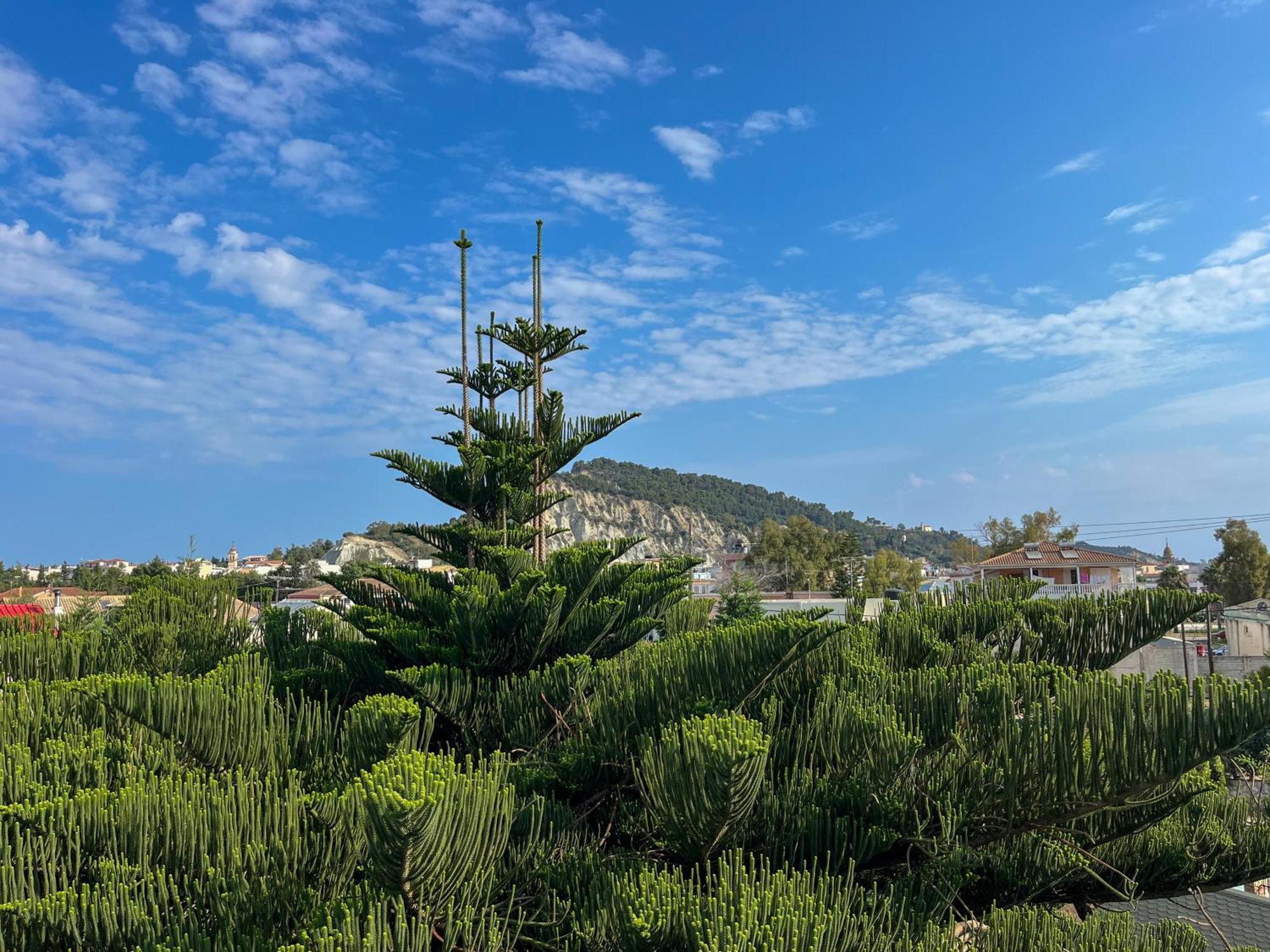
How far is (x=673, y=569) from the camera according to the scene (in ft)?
11.9

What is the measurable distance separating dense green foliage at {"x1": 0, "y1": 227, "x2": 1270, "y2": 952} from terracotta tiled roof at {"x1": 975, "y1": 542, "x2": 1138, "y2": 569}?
31.2m

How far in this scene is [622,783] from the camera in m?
2.71

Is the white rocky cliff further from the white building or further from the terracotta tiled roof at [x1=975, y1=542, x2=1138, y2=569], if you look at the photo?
the white building

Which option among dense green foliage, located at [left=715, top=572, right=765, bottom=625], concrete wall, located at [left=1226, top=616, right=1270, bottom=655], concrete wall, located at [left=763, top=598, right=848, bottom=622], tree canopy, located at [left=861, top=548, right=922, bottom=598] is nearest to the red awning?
concrete wall, located at [left=763, top=598, right=848, bottom=622]

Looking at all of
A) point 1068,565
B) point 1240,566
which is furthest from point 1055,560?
point 1240,566

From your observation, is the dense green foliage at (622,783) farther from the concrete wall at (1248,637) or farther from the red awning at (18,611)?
the concrete wall at (1248,637)

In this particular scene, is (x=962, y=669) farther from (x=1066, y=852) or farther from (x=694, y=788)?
(x=694, y=788)

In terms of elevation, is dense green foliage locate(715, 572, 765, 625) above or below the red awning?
below

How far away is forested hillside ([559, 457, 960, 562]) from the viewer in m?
117

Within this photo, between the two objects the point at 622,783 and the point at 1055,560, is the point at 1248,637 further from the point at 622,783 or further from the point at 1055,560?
the point at 622,783

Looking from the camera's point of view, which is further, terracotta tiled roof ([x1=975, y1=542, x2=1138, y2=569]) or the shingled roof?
terracotta tiled roof ([x1=975, y1=542, x2=1138, y2=569])

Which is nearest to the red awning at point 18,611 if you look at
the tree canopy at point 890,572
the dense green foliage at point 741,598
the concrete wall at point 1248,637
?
the dense green foliage at point 741,598

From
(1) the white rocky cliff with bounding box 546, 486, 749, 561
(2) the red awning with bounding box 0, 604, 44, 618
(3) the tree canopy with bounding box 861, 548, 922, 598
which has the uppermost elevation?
(1) the white rocky cliff with bounding box 546, 486, 749, 561

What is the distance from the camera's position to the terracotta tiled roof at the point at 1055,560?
32219mm
